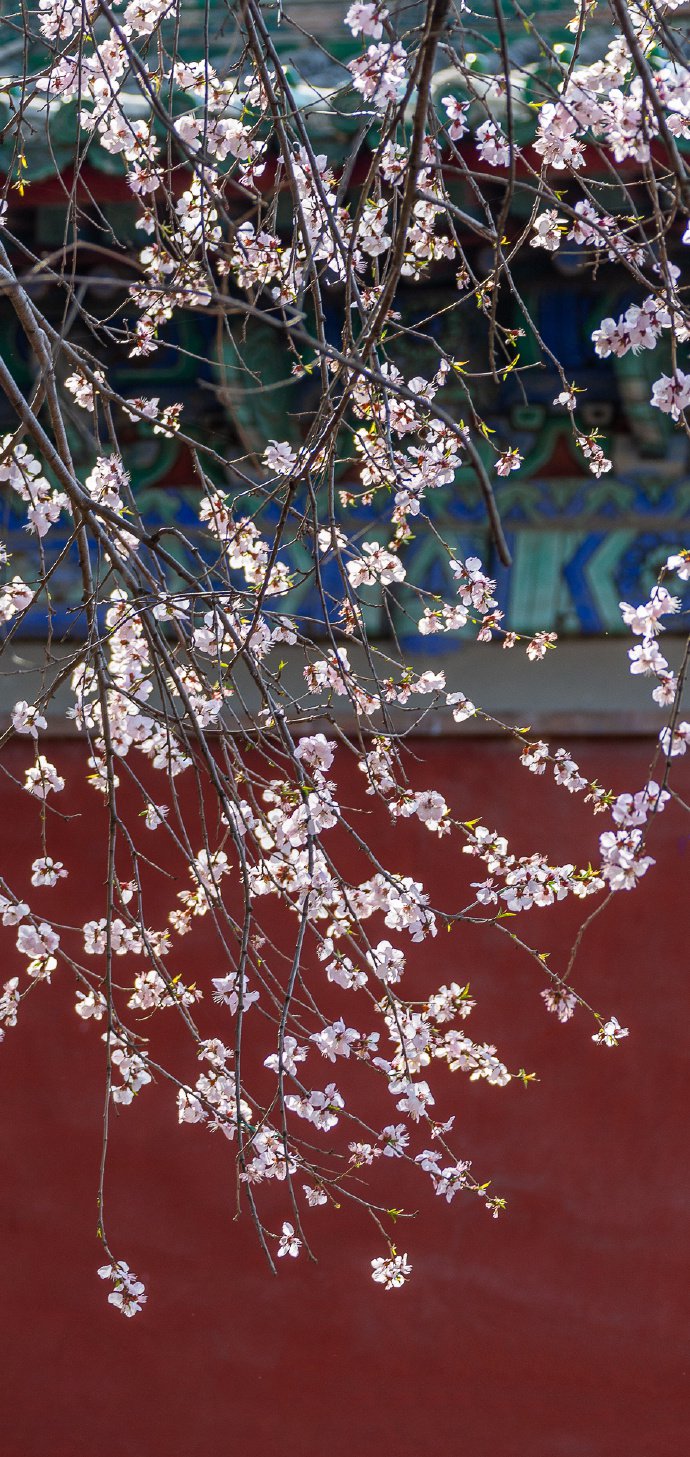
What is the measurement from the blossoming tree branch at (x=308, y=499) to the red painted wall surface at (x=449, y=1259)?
0.19 feet

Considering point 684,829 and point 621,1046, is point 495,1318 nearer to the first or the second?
point 621,1046

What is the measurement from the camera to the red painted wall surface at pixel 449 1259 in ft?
9.91

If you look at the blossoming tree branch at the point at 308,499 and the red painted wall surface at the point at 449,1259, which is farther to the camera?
the red painted wall surface at the point at 449,1259

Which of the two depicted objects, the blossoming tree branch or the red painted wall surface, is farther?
the red painted wall surface

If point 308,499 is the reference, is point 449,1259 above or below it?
below

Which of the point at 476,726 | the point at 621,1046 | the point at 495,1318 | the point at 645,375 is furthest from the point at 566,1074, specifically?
the point at 645,375

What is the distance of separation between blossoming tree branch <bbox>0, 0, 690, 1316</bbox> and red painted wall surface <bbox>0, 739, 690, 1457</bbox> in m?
0.06

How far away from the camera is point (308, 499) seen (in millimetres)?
1903

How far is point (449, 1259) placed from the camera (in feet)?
10.1

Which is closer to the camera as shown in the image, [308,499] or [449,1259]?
[308,499]

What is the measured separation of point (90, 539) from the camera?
3.63m

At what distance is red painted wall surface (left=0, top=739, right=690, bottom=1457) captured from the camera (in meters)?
3.02

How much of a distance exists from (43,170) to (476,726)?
4.69ft

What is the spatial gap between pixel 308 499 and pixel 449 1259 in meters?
1.84
